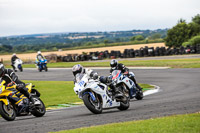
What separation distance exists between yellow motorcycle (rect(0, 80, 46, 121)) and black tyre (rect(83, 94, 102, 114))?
5.43 feet

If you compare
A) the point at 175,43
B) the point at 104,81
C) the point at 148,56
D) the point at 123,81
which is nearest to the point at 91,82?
the point at 104,81

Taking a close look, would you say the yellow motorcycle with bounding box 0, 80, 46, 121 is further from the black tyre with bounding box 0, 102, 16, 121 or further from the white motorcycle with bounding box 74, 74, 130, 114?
the white motorcycle with bounding box 74, 74, 130, 114

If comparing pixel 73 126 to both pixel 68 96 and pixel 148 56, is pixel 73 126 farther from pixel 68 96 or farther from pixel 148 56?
pixel 148 56

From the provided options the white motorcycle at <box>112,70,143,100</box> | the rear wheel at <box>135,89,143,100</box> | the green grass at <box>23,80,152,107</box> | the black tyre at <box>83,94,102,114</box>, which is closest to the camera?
the black tyre at <box>83,94,102,114</box>

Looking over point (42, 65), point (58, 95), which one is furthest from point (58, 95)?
point (42, 65)

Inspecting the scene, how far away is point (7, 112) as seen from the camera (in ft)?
37.5

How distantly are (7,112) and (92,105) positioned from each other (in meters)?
2.32

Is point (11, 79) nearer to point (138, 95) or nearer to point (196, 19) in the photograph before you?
point (138, 95)

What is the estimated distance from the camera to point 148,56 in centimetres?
5578

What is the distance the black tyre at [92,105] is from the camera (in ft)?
38.0

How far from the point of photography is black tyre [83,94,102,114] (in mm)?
11569

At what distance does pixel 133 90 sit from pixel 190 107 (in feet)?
13.8

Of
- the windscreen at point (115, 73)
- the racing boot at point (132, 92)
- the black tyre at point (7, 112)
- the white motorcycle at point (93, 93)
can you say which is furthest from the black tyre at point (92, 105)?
the racing boot at point (132, 92)

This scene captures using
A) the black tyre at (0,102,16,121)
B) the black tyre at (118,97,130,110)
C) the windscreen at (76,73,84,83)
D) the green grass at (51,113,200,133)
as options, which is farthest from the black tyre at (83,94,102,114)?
the green grass at (51,113,200,133)
